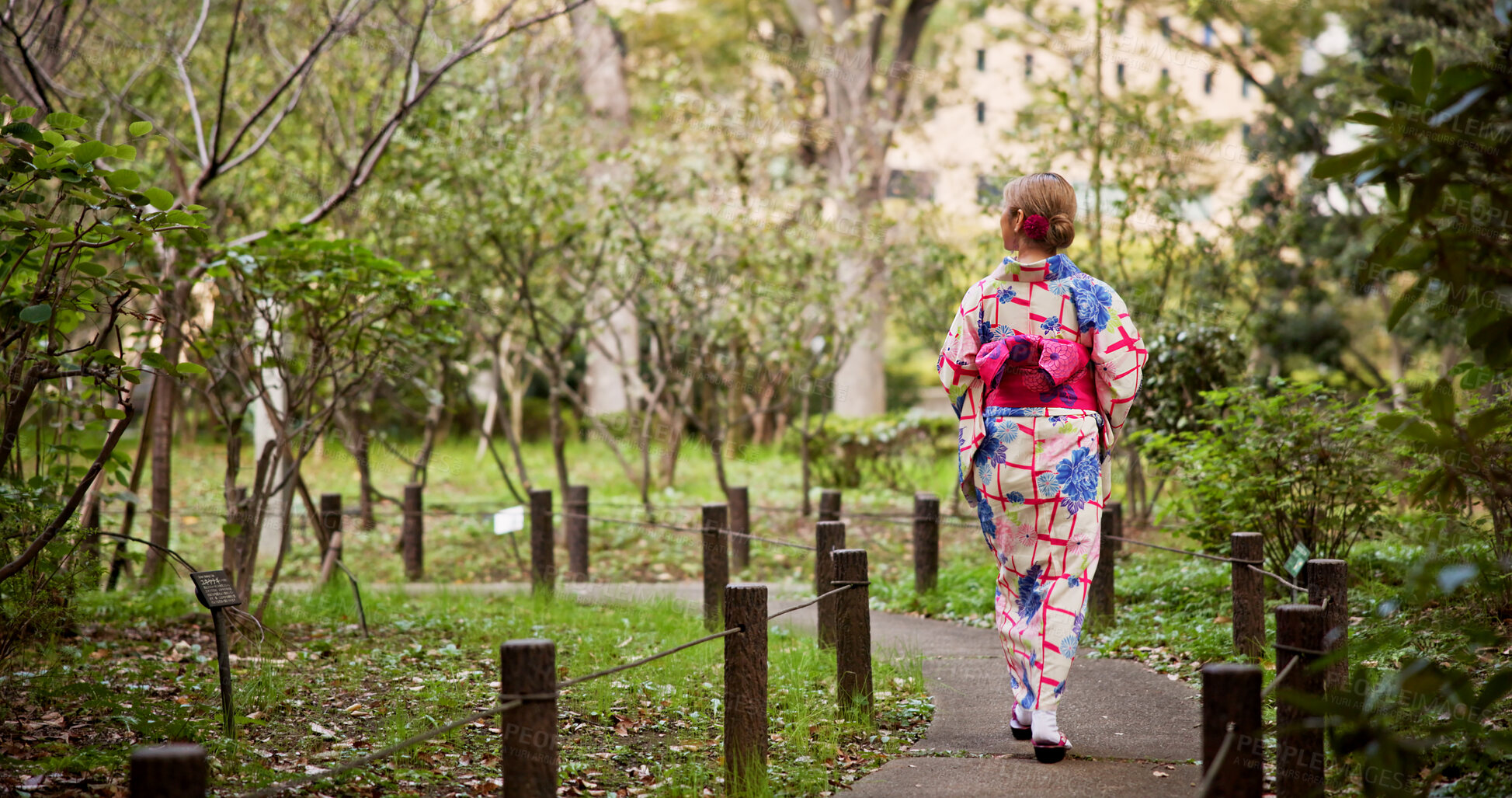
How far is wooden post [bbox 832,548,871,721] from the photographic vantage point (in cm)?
452

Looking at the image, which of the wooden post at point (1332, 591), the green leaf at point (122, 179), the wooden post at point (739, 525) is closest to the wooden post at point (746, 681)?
the wooden post at point (1332, 591)

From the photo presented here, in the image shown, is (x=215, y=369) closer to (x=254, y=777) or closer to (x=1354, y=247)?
(x=254, y=777)

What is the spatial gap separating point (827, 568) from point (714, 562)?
1212 millimetres

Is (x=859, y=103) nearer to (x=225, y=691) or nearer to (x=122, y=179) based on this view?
(x=122, y=179)

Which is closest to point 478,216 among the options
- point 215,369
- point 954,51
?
point 215,369

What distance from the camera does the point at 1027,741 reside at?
13.9ft

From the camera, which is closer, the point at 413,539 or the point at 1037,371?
the point at 1037,371

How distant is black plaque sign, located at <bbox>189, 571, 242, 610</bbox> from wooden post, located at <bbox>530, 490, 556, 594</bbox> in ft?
11.0

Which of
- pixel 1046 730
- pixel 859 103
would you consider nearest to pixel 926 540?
pixel 1046 730

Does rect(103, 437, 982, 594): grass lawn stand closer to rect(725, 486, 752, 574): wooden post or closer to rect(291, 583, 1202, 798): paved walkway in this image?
rect(725, 486, 752, 574): wooden post

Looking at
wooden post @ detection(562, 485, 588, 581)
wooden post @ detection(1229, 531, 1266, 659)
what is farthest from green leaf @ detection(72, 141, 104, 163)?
wooden post @ detection(562, 485, 588, 581)

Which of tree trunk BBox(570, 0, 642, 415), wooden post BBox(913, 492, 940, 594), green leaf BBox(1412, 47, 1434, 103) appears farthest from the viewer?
tree trunk BBox(570, 0, 642, 415)

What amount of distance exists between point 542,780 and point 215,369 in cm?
491

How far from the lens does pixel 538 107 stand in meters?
11.6
